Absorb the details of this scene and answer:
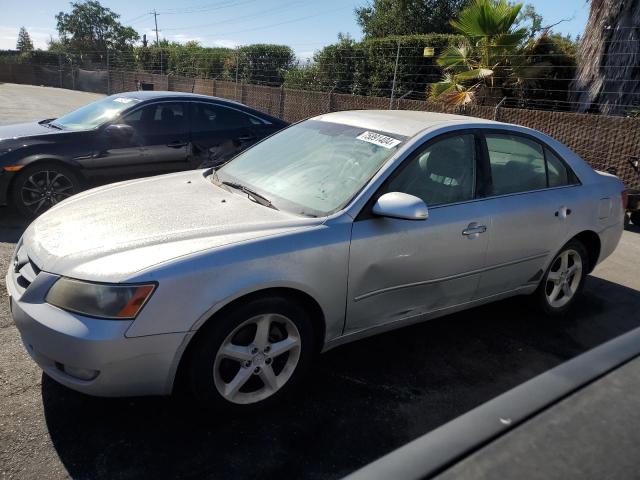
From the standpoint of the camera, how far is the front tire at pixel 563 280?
13.7 ft

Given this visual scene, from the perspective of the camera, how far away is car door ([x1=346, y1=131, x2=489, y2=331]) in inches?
118

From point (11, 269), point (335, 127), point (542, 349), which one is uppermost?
point (335, 127)

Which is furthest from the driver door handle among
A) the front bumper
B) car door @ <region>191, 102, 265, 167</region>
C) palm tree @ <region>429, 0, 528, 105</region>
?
palm tree @ <region>429, 0, 528, 105</region>

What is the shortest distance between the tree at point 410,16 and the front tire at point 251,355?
2711cm

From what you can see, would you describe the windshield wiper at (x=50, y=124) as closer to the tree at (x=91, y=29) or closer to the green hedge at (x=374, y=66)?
the green hedge at (x=374, y=66)

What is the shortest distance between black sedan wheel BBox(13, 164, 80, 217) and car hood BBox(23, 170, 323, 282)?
2646 mm

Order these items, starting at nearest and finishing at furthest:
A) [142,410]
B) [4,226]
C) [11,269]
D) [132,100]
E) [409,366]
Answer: [142,410], [11,269], [409,366], [4,226], [132,100]

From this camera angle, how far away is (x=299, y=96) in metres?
13.9

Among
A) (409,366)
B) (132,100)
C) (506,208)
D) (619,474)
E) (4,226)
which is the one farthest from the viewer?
(132,100)

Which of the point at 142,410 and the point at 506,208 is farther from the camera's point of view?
the point at 506,208

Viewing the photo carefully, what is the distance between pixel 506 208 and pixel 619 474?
9.27 ft

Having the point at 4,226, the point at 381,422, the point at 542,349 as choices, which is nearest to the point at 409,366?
the point at 381,422

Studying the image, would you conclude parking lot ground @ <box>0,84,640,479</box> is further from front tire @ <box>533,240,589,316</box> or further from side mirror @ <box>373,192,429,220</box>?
side mirror @ <box>373,192,429,220</box>

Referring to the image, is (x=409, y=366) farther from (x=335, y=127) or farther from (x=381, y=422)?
(x=335, y=127)
